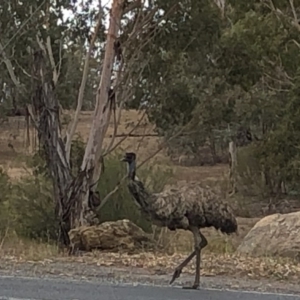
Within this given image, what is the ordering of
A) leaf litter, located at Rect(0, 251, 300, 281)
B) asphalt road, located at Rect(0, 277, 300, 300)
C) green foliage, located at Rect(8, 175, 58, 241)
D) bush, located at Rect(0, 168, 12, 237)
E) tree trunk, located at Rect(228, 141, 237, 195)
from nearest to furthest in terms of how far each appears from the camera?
asphalt road, located at Rect(0, 277, 300, 300), leaf litter, located at Rect(0, 251, 300, 281), green foliage, located at Rect(8, 175, 58, 241), bush, located at Rect(0, 168, 12, 237), tree trunk, located at Rect(228, 141, 237, 195)

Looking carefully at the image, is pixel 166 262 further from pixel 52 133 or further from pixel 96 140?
pixel 52 133

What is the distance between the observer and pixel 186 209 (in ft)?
31.7

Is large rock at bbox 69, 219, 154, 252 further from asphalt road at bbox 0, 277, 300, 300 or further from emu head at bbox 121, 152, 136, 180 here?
asphalt road at bbox 0, 277, 300, 300

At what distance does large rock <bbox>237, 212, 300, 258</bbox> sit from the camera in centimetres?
1380

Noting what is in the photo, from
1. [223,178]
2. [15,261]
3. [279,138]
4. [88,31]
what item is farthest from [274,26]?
[223,178]

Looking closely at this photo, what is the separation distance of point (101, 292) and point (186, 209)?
1584 millimetres

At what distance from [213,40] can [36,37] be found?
3725 mm

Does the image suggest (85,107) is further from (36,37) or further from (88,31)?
(36,37)

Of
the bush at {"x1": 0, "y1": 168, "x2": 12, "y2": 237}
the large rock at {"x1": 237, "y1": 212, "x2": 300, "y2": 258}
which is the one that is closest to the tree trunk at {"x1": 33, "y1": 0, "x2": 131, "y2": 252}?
the bush at {"x1": 0, "y1": 168, "x2": 12, "y2": 237}

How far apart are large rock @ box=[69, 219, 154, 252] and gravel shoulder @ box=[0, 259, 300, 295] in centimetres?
236

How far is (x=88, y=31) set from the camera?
707 inches

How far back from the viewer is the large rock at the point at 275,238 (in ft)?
45.3

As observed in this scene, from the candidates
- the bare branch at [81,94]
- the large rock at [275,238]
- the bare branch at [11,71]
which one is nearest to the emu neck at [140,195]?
the large rock at [275,238]

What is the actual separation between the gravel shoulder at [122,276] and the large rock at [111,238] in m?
2.36
